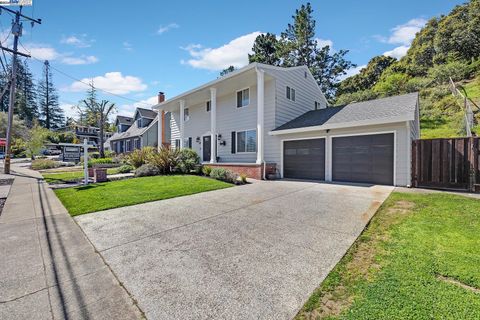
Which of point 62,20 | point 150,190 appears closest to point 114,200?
point 150,190

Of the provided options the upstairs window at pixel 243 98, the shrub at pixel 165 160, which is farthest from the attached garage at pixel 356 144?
the shrub at pixel 165 160

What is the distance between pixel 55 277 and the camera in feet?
8.74

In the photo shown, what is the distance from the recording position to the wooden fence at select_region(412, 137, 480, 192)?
713 cm

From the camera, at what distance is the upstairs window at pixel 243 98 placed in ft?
45.4

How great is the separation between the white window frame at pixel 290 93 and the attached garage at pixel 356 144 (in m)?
2.08

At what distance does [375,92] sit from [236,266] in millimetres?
28307

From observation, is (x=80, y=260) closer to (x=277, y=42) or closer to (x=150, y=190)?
(x=150, y=190)

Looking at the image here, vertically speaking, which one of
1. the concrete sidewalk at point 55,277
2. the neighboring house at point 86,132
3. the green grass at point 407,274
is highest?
the neighboring house at point 86,132

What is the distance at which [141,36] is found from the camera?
13.2m

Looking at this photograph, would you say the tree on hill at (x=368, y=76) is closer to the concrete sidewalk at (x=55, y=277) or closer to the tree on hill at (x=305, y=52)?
the tree on hill at (x=305, y=52)

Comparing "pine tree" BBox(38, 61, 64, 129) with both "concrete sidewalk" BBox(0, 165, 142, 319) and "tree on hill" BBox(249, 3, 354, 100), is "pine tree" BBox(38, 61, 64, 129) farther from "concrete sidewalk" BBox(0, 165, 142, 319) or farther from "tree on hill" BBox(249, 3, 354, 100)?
"concrete sidewalk" BBox(0, 165, 142, 319)

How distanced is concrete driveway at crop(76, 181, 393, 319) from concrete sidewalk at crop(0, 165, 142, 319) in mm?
181

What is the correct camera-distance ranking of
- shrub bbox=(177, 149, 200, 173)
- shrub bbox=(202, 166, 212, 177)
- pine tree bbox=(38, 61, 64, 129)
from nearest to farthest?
1. shrub bbox=(202, 166, 212, 177)
2. shrub bbox=(177, 149, 200, 173)
3. pine tree bbox=(38, 61, 64, 129)

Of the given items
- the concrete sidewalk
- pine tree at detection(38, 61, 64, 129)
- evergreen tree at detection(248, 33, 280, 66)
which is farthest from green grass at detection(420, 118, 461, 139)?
pine tree at detection(38, 61, 64, 129)
